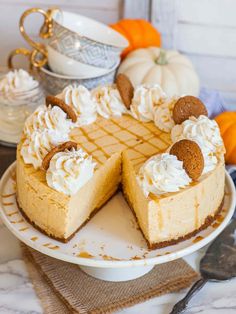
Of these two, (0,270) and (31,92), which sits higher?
(31,92)

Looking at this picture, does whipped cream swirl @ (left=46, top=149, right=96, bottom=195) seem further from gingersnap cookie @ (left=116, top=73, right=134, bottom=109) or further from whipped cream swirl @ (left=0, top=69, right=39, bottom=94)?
whipped cream swirl @ (left=0, top=69, right=39, bottom=94)

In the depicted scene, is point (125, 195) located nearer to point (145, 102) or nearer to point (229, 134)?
point (145, 102)

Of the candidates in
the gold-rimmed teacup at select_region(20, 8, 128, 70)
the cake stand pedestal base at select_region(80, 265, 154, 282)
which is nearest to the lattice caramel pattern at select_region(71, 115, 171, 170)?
the cake stand pedestal base at select_region(80, 265, 154, 282)

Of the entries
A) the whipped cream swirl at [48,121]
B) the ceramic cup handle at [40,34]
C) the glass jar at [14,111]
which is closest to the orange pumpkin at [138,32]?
the ceramic cup handle at [40,34]

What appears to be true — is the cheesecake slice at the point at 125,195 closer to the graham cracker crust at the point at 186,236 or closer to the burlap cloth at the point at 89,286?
the graham cracker crust at the point at 186,236

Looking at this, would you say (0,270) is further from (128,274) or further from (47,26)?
(47,26)

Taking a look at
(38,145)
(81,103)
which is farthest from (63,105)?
(38,145)

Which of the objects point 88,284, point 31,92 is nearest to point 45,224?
point 88,284
